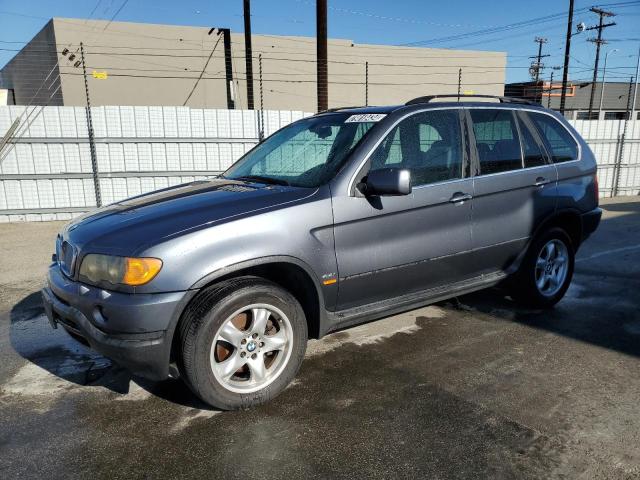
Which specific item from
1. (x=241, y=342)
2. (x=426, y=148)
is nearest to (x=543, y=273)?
(x=426, y=148)

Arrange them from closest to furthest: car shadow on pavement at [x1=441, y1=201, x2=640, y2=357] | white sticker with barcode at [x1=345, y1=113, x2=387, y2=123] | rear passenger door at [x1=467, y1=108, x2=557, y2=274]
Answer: white sticker with barcode at [x1=345, y1=113, x2=387, y2=123] → rear passenger door at [x1=467, y1=108, x2=557, y2=274] → car shadow on pavement at [x1=441, y1=201, x2=640, y2=357]

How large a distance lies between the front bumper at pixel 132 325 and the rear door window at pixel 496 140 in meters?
2.63

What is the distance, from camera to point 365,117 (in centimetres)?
382

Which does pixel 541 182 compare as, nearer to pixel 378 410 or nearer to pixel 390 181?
pixel 390 181

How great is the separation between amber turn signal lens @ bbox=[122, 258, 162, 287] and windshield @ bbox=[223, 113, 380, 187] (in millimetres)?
1140

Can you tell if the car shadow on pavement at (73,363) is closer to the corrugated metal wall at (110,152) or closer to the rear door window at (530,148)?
the rear door window at (530,148)

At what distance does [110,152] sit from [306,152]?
720 cm

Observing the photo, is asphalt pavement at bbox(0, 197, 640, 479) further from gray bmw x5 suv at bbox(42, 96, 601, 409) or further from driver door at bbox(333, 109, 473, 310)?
driver door at bbox(333, 109, 473, 310)

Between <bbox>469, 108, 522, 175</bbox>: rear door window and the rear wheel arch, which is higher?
<bbox>469, 108, 522, 175</bbox>: rear door window

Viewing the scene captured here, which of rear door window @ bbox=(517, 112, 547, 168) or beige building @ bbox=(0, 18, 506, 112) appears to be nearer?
rear door window @ bbox=(517, 112, 547, 168)

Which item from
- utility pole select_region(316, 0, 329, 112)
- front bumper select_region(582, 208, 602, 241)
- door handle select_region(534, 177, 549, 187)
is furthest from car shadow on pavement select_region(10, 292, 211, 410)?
utility pole select_region(316, 0, 329, 112)

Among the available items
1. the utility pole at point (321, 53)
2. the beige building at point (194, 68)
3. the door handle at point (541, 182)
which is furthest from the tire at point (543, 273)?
the beige building at point (194, 68)

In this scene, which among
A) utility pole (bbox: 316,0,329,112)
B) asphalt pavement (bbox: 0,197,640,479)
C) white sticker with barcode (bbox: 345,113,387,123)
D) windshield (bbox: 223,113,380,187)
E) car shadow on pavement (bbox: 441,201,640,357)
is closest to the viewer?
asphalt pavement (bbox: 0,197,640,479)

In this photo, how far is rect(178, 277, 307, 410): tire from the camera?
2871 mm
